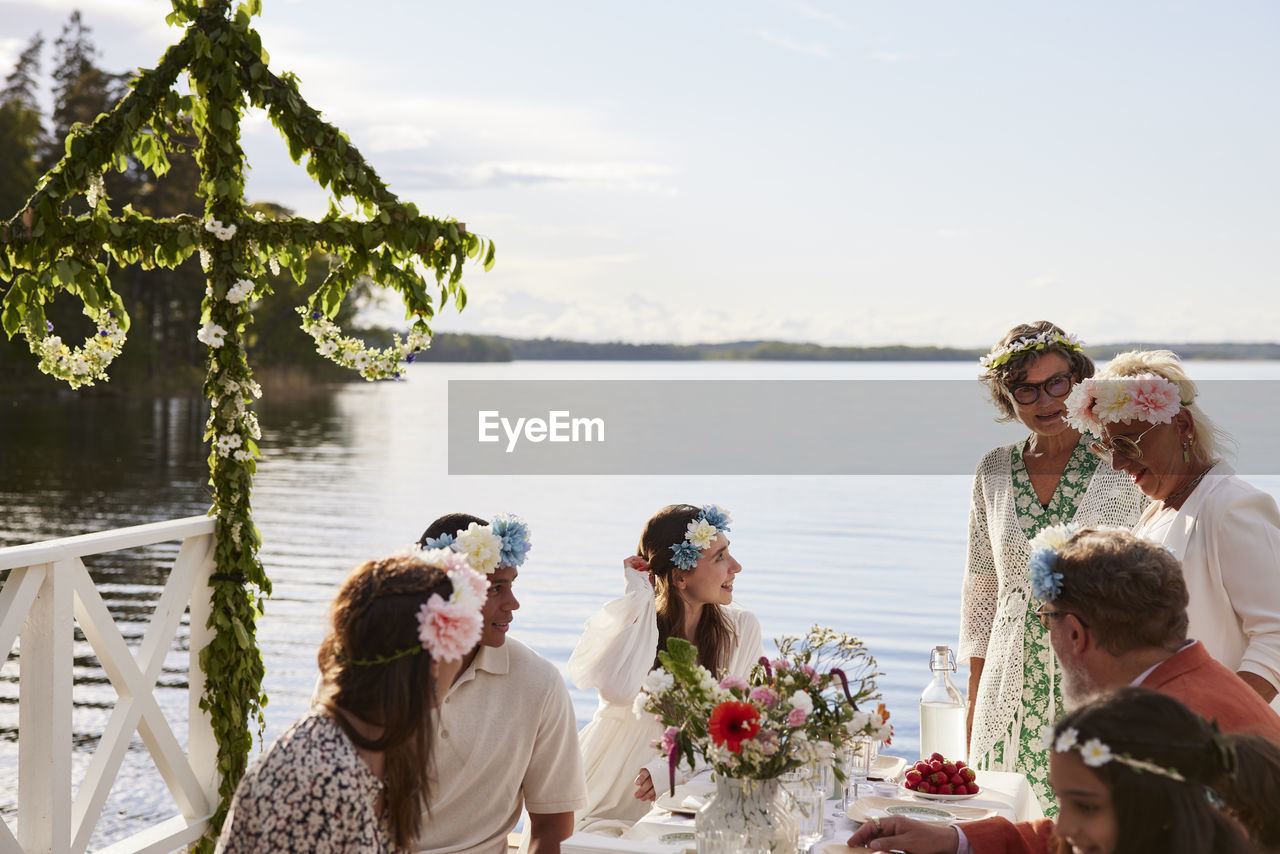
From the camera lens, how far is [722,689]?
7.13 ft

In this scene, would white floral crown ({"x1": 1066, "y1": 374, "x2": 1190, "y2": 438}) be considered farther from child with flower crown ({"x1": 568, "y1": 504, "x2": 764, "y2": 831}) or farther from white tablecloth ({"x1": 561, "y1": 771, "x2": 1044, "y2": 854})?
child with flower crown ({"x1": 568, "y1": 504, "x2": 764, "y2": 831})

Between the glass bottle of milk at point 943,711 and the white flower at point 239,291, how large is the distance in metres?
2.20

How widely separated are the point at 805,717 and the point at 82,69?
43.6 meters

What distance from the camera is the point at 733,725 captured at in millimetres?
2072

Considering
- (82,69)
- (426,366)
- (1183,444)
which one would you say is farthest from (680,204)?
(426,366)

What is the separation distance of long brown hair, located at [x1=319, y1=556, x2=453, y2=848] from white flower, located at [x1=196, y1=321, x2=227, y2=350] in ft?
5.73

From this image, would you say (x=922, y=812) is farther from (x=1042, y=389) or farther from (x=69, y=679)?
(x=69, y=679)

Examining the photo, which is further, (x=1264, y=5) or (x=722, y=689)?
(x=1264, y=5)

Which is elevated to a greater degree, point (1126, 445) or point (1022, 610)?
point (1126, 445)

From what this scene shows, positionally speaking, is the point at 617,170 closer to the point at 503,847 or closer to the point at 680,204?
the point at 680,204

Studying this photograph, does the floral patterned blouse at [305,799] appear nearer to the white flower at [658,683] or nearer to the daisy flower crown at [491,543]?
the white flower at [658,683]

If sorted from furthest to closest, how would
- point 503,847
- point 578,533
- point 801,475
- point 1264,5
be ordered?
point 801,475
point 1264,5
point 578,533
point 503,847

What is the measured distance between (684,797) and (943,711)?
752mm

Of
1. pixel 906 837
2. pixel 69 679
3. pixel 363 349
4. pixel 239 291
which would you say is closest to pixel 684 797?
pixel 906 837
